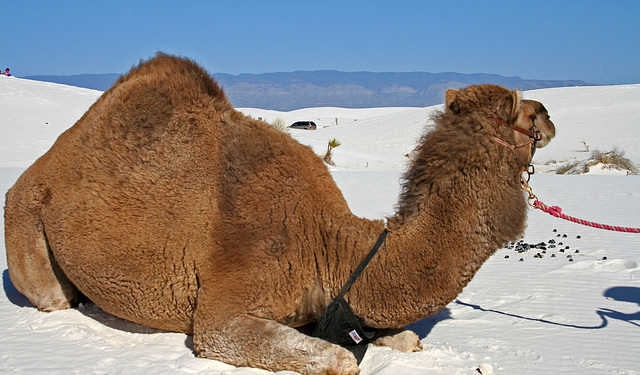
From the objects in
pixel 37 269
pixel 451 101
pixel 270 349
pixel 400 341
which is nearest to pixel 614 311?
pixel 400 341

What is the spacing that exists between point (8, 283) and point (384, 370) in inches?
172

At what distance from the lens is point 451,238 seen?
362cm

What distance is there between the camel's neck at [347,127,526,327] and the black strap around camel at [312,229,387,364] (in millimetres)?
126

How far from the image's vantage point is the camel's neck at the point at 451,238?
360cm

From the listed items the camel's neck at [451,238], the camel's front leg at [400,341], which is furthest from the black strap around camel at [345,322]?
the camel's front leg at [400,341]

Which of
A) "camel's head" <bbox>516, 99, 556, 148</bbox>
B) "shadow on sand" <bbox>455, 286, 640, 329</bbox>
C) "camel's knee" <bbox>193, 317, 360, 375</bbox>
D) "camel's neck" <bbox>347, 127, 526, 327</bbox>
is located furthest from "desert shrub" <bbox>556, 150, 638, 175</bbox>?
"camel's knee" <bbox>193, 317, 360, 375</bbox>

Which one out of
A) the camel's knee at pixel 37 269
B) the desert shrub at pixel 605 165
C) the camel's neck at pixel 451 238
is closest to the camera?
the camel's neck at pixel 451 238

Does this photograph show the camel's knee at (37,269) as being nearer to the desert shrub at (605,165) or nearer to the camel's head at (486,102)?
the camel's head at (486,102)

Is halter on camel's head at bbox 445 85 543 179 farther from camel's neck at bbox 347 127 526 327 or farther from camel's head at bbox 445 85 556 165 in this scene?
camel's neck at bbox 347 127 526 327

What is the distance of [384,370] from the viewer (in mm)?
3641

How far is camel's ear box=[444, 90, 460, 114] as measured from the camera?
3.80m

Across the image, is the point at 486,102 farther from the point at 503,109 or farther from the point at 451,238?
the point at 451,238

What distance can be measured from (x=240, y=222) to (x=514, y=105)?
2.03 meters

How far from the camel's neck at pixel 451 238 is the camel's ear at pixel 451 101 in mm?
346
